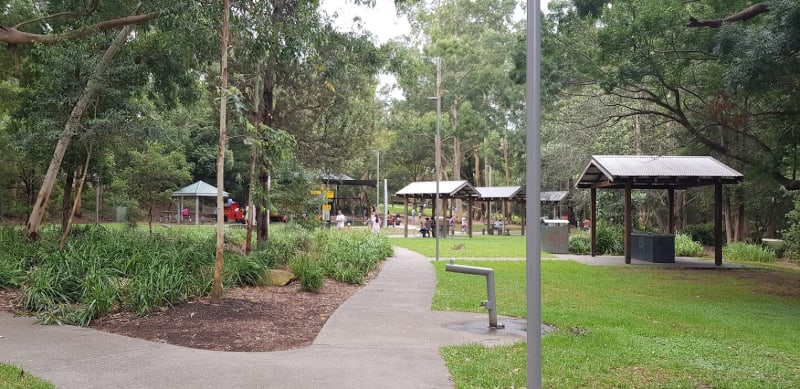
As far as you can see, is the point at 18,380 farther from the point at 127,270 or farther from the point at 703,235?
the point at 703,235

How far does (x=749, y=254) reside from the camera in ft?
74.8

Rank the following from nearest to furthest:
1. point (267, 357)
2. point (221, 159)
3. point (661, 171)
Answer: point (267, 357), point (221, 159), point (661, 171)

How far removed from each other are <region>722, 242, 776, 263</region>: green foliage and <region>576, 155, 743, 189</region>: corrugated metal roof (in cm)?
448

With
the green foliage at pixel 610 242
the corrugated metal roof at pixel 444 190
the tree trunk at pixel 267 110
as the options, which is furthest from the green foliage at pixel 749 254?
the tree trunk at pixel 267 110

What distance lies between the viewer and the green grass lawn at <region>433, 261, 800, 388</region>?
5758mm

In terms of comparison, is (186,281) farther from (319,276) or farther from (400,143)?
(400,143)

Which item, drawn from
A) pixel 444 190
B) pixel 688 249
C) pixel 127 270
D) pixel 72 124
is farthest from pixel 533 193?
pixel 444 190

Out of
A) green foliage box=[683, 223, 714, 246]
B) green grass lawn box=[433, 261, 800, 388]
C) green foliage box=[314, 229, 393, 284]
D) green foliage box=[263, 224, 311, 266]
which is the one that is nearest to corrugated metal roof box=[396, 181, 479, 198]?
green foliage box=[683, 223, 714, 246]

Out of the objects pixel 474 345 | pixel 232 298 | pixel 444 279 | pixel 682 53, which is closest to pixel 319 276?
pixel 232 298

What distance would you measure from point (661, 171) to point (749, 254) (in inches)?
267

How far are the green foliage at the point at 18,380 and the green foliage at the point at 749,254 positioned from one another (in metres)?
23.5

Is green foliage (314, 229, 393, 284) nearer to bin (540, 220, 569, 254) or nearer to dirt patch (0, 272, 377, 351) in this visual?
dirt patch (0, 272, 377, 351)

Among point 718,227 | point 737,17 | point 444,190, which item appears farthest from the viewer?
point 444,190

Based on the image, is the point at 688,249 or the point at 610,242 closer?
the point at 688,249
